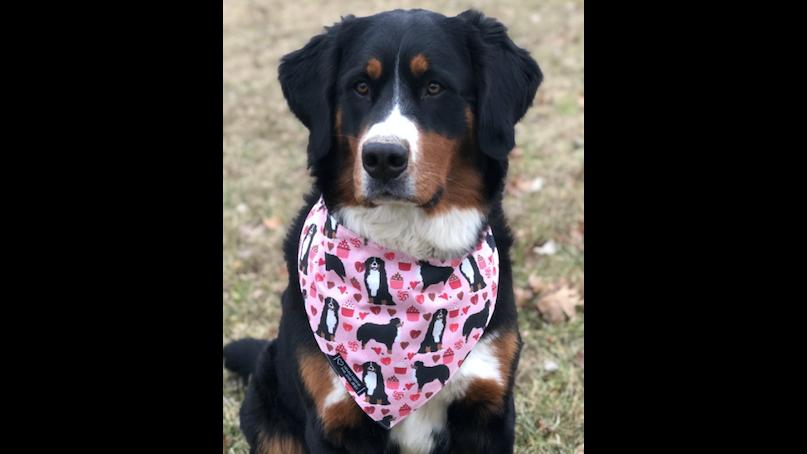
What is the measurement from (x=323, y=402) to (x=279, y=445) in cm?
53

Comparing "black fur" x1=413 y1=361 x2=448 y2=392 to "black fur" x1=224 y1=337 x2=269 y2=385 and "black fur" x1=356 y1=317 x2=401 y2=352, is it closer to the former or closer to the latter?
"black fur" x1=356 y1=317 x2=401 y2=352

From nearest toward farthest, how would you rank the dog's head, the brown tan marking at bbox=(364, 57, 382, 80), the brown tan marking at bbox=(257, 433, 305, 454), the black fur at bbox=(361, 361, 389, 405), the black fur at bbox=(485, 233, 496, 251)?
the dog's head → the brown tan marking at bbox=(364, 57, 382, 80) → the black fur at bbox=(361, 361, 389, 405) → the black fur at bbox=(485, 233, 496, 251) → the brown tan marking at bbox=(257, 433, 305, 454)

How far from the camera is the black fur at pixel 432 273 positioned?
3.09 metres

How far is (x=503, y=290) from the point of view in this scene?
3.25 m

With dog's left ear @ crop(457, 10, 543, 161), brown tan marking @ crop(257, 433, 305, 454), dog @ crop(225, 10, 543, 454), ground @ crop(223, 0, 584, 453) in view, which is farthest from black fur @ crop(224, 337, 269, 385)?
dog's left ear @ crop(457, 10, 543, 161)

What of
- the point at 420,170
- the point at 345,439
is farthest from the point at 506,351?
the point at 420,170

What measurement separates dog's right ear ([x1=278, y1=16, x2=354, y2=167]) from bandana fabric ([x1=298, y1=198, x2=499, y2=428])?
0.35 m

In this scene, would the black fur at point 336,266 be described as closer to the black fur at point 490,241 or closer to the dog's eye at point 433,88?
the black fur at point 490,241

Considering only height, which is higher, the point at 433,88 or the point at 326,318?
the point at 433,88

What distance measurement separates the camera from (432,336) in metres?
3.10

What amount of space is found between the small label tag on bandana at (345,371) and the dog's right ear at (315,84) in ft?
2.42

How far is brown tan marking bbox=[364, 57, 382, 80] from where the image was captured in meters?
2.91

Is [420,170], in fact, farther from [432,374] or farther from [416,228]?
[432,374]

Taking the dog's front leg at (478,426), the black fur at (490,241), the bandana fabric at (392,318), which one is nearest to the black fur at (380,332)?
the bandana fabric at (392,318)
